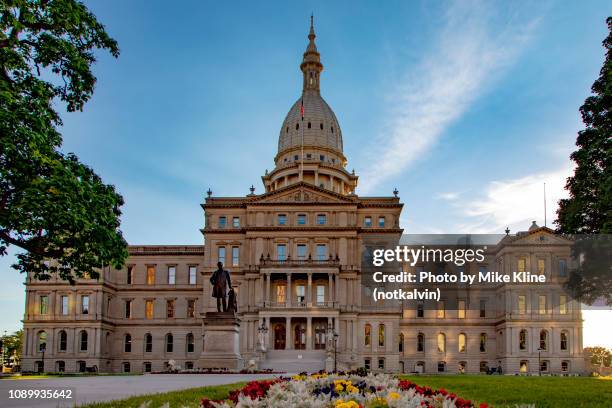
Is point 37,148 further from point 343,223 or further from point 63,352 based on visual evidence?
point 63,352

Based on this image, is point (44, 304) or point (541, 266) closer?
point (541, 266)

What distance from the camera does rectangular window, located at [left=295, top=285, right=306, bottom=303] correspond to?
74.3 m

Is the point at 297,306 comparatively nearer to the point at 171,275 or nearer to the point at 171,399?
the point at 171,275

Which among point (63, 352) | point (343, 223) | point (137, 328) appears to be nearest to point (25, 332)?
point (63, 352)

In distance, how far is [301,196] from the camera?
3000 inches

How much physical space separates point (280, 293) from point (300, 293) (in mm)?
2332

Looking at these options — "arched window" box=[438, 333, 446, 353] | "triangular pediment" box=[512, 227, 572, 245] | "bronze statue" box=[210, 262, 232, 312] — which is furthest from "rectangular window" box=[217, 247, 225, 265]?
"bronze statue" box=[210, 262, 232, 312]

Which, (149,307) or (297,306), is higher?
(297,306)

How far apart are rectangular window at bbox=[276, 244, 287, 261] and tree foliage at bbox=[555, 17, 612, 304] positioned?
159 ft

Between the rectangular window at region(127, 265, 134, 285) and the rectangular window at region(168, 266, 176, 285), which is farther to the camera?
the rectangular window at region(127, 265, 134, 285)

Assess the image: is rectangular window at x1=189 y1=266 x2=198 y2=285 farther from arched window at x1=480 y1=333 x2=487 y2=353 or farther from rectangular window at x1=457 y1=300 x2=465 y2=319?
arched window at x1=480 y1=333 x2=487 y2=353

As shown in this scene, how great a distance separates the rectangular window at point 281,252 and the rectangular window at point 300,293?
12.5ft

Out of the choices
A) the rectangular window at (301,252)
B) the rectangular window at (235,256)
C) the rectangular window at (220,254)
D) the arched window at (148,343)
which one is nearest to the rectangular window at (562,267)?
the rectangular window at (301,252)

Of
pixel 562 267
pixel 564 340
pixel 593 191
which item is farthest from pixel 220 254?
pixel 593 191
